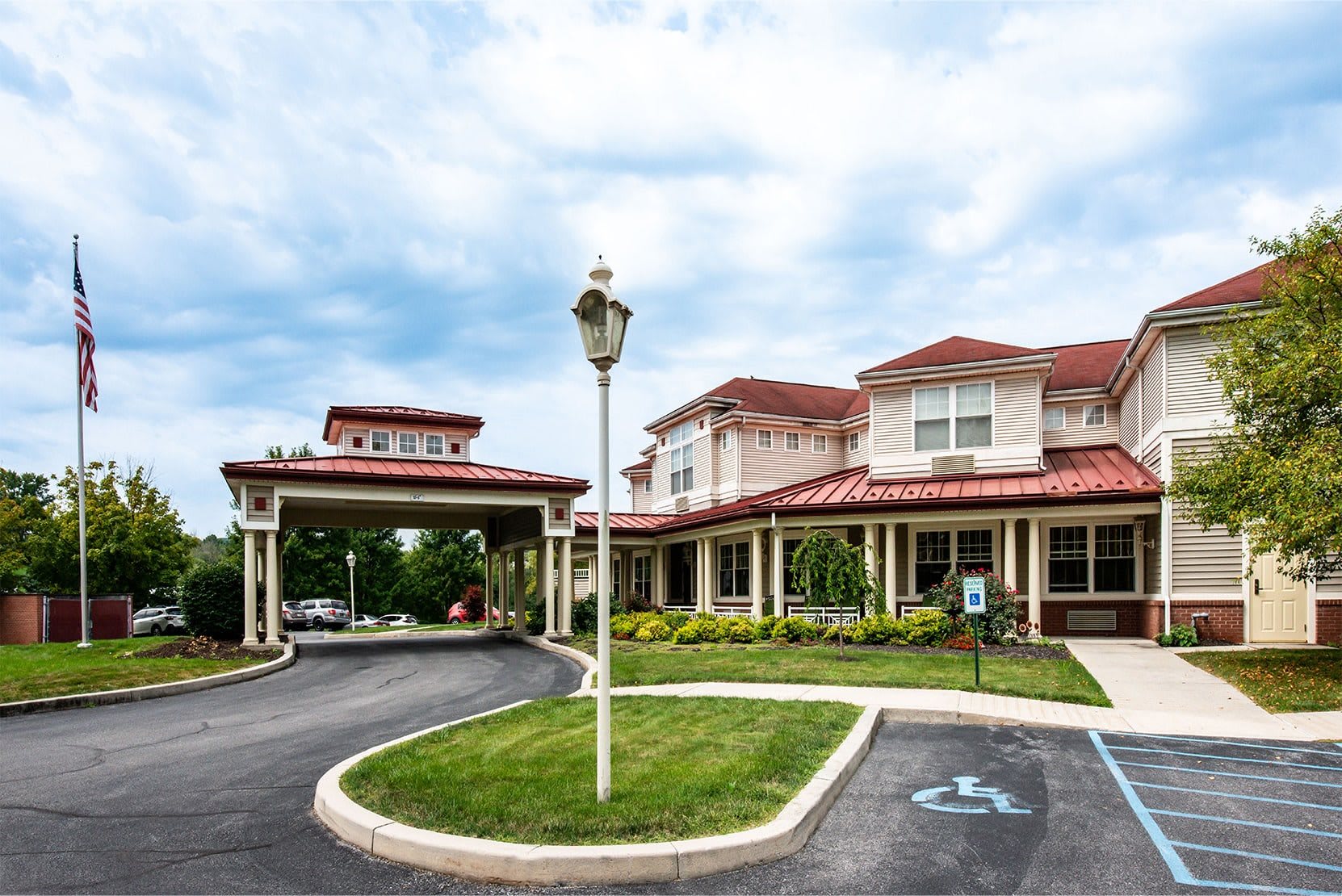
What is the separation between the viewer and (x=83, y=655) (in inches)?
808

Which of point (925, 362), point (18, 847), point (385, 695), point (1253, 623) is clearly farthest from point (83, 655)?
point (1253, 623)

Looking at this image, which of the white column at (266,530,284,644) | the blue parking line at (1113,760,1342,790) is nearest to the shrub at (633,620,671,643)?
the white column at (266,530,284,644)

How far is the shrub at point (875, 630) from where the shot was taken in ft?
64.6

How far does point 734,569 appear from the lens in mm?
29531

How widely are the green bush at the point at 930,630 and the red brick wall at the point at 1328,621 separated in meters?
7.19

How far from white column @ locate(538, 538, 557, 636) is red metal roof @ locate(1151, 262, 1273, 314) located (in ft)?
54.6

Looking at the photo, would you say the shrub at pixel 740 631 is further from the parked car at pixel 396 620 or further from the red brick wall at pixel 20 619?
the parked car at pixel 396 620

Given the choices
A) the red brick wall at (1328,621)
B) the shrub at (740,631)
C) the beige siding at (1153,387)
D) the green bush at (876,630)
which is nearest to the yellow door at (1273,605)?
the red brick wall at (1328,621)

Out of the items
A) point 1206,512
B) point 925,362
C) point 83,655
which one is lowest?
point 83,655

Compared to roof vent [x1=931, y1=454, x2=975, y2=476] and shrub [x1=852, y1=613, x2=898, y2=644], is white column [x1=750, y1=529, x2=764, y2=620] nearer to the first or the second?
shrub [x1=852, y1=613, x2=898, y2=644]

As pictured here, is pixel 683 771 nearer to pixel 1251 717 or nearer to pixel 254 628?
pixel 1251 717

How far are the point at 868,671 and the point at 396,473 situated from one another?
14174 millimetres

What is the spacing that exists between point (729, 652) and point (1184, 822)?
1259cm

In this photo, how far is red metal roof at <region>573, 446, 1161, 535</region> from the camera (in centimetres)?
2012
